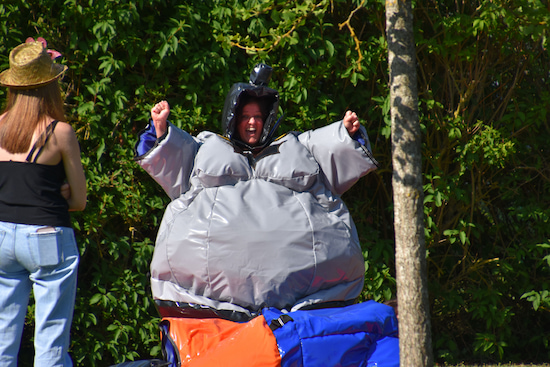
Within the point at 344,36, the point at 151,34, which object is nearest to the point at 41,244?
the point at 151,34

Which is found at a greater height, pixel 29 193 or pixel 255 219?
pixel 29 193

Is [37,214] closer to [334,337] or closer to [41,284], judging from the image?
[41,284]

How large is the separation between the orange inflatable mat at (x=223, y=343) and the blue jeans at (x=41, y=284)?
457mm

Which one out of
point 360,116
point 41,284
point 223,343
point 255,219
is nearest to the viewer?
point 41,284

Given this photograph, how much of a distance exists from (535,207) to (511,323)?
0.91 meters

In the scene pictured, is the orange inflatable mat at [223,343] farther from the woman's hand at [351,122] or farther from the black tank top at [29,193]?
the woman's hand at [351,122]

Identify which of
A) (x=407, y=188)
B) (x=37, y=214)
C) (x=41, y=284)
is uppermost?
(x=407, y=188)

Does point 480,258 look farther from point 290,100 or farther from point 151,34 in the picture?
point 151,34

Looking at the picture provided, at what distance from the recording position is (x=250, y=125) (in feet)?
9.96

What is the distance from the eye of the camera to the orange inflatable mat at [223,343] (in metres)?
2.32

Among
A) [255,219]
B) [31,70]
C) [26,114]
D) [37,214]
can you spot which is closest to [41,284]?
[37,214]

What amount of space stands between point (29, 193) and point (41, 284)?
0.35m

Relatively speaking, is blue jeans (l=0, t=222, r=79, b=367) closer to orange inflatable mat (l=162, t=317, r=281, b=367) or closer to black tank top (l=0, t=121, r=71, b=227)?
black tank top (l=0, t=121, r=71, b=227)

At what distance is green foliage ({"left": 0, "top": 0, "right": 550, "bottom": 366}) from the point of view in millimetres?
3473
